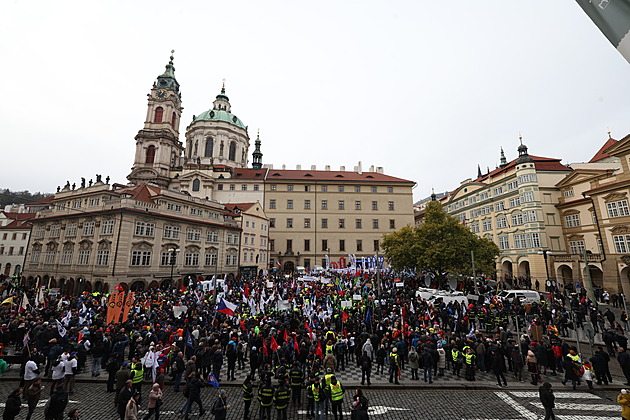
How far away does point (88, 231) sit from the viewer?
31.3 m

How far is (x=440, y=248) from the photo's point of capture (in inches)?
1184

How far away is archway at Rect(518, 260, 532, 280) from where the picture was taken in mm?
39250

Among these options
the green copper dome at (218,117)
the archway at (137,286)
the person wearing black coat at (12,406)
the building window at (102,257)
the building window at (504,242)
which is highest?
the green copper dome at (218,117)

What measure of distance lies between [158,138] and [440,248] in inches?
2113

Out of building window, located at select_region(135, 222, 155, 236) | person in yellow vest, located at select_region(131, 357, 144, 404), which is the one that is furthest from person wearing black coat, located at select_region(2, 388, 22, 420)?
building window, located at select_region(135, 222, 155, 236)

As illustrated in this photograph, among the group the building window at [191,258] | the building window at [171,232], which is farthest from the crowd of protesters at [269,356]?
the building window at [191,258]

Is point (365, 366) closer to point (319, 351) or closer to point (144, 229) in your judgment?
point (319, 351)

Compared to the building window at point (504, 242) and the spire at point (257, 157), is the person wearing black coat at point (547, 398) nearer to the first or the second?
the building window at point (504, 242)

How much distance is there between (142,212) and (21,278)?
2267 centimetres

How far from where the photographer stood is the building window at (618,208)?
2805cm

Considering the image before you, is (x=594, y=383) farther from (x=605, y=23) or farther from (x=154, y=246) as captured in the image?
(x=154, y=246)

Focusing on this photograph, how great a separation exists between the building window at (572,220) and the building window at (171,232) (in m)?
47.9

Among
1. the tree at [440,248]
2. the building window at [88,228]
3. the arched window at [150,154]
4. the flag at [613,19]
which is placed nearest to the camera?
the flag at [613,19]

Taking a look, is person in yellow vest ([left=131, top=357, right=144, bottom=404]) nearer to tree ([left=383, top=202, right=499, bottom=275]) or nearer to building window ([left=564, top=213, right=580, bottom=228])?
tree ([left=383, top=202, right=499, bottom=275])
